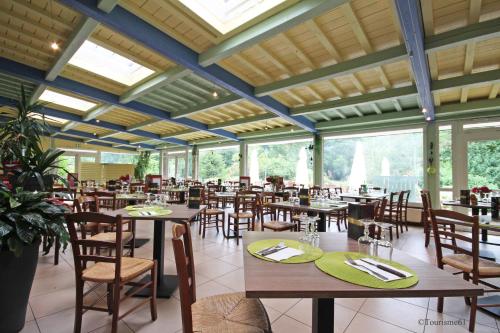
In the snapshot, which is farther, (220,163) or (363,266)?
(220,163)

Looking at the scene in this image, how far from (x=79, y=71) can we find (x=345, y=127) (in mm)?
7282

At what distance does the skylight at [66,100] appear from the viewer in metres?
6.19

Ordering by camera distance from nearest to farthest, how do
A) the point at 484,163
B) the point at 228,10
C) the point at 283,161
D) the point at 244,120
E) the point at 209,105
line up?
the point at 228,10 → the point at 484,163 → the point at 209,105 → the point at 244,120 → the point at 283,161

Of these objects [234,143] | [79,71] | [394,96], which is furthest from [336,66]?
[234,143]

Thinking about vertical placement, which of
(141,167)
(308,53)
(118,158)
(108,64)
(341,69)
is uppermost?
(108,64)

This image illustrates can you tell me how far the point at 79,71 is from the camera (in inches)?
188

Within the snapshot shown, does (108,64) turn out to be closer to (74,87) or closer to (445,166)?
(74,87)

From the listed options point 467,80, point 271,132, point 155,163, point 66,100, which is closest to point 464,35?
point 467,80

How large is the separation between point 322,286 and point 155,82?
16.1 feet

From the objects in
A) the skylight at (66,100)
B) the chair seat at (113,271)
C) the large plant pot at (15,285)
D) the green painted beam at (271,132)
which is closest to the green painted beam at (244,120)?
the green painted beam at (271,132)

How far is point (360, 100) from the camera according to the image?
545 cm

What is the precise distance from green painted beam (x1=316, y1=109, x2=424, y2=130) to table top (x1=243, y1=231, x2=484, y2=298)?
6206 mm

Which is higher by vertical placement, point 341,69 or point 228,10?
point 228,10

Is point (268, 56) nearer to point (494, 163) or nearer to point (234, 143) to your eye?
point (494, 163)
